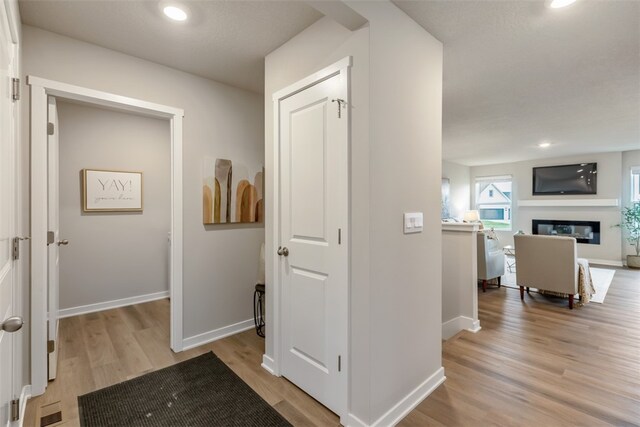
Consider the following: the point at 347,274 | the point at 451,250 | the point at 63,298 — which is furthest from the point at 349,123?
the point at 63,298

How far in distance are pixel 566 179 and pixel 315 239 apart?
7.66m

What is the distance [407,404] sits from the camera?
1.88 m

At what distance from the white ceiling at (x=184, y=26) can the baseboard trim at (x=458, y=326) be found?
2977 millimetres

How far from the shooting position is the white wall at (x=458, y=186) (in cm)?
803

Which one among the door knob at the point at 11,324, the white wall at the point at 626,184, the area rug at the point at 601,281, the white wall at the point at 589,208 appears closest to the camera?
the door knob at the point at 11,324

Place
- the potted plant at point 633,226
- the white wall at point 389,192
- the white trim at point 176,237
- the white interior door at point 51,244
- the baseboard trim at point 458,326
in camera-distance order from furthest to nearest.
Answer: the potted plant at point 633,226, the baseboard trim at point 458,326, the white trim at point 176,237, the white interior door at point 51,244, the white wall at point 389,192

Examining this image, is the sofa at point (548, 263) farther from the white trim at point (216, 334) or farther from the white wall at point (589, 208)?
the white wall at point (589, 208)

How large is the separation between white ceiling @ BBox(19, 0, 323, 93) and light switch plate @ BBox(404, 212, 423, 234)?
1.35 metres

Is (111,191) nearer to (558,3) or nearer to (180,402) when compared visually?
(180,402)

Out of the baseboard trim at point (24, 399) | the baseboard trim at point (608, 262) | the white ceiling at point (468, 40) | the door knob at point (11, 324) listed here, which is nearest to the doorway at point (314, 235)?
the white ceiling at point (468, 40)

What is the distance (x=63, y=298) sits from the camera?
11.4 ft

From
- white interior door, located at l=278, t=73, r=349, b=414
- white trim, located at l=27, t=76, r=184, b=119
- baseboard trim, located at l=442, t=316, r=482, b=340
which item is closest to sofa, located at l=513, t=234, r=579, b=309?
baseboard trim, located at l=442, t=316, r=482, b=340

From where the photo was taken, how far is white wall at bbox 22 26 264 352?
83.9 inches

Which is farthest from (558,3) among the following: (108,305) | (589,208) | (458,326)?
(589,208)
